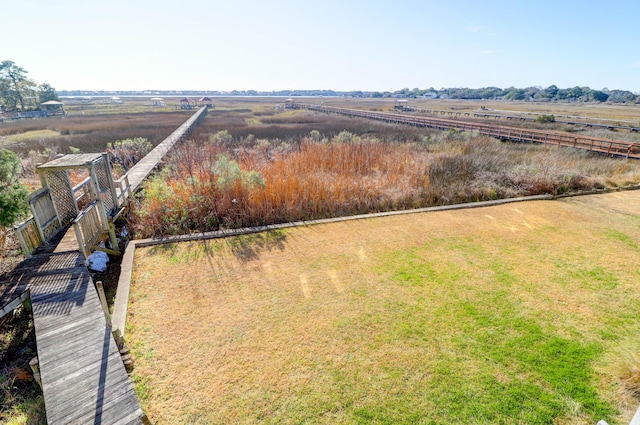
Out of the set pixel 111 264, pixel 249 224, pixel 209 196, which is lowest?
pixel 111 264

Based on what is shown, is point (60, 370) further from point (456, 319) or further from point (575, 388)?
point (575, 388)

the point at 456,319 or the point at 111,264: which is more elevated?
the point at 456,319

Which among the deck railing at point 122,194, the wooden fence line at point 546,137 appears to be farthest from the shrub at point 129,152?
the wooden fence line at point 546,137

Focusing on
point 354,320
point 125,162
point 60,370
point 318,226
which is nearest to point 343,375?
point 354,320

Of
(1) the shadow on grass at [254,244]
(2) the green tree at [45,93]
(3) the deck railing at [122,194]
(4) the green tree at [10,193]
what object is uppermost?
(2) the green tree at [45,93]

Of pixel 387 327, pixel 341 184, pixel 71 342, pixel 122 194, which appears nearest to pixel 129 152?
pixel 122 194

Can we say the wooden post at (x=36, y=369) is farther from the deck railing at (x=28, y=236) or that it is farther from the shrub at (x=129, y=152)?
the shrub at (x=129, y=152)

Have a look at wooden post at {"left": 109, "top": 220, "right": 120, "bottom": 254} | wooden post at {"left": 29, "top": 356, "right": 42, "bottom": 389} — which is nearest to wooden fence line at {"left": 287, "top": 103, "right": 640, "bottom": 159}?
wooden post at {"left": 109, "top": 220, "right": 120, "bottom": 254}
